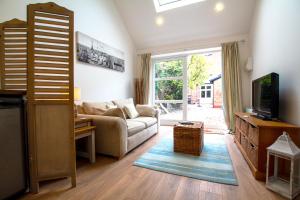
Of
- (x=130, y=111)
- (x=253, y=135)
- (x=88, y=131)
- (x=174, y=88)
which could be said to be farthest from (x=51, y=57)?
(x=174, y=88)

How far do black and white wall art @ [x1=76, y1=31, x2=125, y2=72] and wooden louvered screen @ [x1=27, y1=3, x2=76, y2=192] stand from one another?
1.50 meters

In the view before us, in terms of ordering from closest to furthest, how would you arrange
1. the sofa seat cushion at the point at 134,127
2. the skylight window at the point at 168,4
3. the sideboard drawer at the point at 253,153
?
1. the sideboard drawer at the point at 253,153
2. the sofa seat cushion at the point at 134,127
3. the skylight window at the point at 168,4

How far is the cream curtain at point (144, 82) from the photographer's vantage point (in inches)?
189

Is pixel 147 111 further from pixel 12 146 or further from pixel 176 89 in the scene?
pixel 12 146

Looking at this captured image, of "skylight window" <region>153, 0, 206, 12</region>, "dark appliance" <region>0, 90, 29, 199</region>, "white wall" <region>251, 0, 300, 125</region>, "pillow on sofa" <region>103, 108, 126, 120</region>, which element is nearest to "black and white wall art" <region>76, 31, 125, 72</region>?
"pillow on sofa" <region>103, 108, 126, 120</region>

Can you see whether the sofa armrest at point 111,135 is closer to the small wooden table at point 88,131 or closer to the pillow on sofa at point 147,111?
the small wooden table at point 88,131

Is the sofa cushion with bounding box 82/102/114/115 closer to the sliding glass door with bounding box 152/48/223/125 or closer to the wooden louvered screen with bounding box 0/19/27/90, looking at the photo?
the wooden louvered screen with bounding box 0/19/27/90

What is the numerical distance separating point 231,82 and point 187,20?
1.95m

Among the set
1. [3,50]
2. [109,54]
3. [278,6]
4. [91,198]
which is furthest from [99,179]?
[278,6]

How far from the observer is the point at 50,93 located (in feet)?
4.97

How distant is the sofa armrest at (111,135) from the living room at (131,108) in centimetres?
2

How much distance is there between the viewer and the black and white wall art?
3.00 metres

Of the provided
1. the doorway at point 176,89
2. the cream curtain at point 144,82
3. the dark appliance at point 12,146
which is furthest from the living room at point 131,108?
the cream curtain at point 144,82

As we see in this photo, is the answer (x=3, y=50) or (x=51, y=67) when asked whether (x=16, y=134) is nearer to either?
(x=51, y=67)
